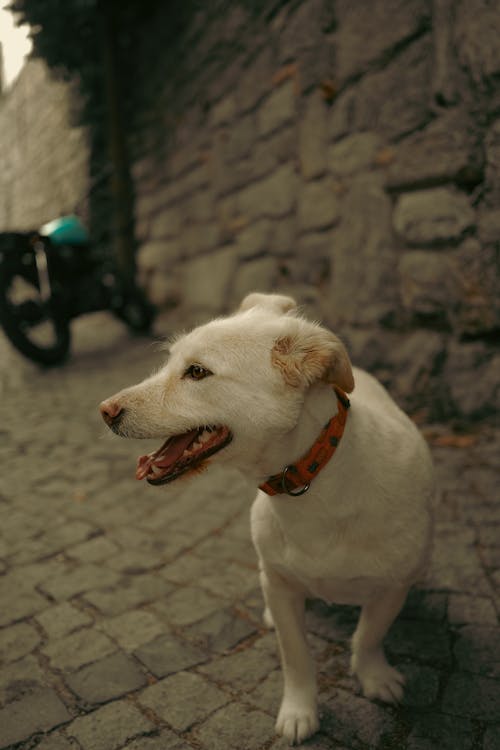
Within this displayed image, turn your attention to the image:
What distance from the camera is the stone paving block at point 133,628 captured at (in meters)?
2.41

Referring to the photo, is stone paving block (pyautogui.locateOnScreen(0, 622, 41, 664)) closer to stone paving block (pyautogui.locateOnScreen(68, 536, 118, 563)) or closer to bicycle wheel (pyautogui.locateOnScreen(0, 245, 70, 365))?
stone paving block (pyautogui.locateOnScreen(68, 536, 118, 563))

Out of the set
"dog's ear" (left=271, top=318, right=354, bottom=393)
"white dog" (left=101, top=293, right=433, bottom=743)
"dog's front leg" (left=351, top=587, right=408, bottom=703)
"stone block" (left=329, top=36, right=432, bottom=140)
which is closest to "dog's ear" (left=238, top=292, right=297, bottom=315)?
"white dog" (left=101, top=293, right=433, bottom=743)

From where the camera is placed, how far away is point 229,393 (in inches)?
68.4

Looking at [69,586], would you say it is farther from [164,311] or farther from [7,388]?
[164,311]

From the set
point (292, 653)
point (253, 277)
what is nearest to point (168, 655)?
point (292, 653)

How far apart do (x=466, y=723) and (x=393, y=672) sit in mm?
267

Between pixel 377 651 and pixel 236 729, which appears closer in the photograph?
pixel 236 729

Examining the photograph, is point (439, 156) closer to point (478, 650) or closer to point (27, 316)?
point (478, 650)

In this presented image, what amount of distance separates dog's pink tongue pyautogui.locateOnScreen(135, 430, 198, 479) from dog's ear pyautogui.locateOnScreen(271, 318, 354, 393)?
1.14ft

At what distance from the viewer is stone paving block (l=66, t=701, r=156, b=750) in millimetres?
1901

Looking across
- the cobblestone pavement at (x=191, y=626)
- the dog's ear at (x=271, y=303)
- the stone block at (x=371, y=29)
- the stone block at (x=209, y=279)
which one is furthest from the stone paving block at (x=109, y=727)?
the stone block at (x=209, y=279)

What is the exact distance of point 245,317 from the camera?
1.95 metres

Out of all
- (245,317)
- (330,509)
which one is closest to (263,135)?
(245,317)

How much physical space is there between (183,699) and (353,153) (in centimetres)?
372
